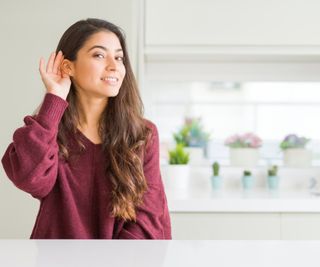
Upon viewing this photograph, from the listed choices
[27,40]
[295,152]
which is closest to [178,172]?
[295,152]

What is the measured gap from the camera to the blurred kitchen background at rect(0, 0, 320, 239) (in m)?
2.40

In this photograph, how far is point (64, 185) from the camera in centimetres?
133

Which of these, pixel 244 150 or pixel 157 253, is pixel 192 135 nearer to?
pixel 244 150

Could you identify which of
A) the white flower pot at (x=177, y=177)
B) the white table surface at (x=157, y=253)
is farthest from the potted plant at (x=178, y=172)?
the white table surface at (x=157, y=253)

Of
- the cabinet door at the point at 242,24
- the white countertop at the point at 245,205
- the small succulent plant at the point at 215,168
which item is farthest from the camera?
the small succulent plant at the point at 215,168

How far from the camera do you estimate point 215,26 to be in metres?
2.72

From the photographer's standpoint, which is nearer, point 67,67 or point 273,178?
point 67,67

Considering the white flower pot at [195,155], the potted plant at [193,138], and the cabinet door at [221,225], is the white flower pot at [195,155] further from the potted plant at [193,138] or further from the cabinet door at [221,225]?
the cabinet door at [221,225]

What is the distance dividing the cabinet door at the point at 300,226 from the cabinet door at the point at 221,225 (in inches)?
1.4

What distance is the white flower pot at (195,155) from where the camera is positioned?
304cm

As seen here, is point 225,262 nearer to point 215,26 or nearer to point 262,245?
point 262,245

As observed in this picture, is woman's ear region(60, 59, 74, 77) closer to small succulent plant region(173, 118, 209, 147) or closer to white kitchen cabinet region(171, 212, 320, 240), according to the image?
white kitchen cabinet region(171, 212, 320, 240)

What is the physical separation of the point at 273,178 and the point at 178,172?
57 centimetres

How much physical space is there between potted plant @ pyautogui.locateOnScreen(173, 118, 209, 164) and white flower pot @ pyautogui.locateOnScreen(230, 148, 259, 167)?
20 centimetres
